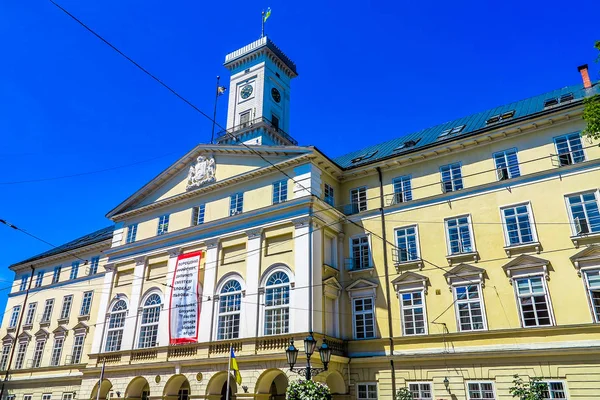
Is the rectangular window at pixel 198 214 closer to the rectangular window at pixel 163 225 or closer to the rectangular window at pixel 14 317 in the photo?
the rectangular window at pixel 163 225

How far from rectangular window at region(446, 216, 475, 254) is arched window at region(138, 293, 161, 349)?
741 inches

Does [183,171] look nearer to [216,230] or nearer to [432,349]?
[216,230]

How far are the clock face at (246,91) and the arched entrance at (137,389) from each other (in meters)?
26.9

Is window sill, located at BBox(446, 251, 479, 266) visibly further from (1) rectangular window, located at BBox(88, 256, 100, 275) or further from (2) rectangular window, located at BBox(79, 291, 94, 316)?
(1) rectangular window, located at BBox(88, 256, 100, 275)

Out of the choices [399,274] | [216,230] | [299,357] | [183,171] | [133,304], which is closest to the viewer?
[299,357]

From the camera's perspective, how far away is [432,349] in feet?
81.0

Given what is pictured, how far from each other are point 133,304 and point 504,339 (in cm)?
2326

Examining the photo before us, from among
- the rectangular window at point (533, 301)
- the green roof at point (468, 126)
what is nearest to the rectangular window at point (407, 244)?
the green roof at point (468, 126)

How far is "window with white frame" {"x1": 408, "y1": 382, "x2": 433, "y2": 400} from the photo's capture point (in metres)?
24.1

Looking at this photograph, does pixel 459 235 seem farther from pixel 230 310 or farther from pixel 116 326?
pixel 116 326

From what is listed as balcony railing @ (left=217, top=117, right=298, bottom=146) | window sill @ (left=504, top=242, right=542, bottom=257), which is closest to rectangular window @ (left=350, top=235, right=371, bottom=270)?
window sill @ (left=504, top=242, right=542, bottom=257)

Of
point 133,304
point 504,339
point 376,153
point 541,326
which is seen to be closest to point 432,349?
point 504,339

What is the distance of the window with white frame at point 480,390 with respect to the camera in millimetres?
22672

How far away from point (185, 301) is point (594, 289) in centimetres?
2203
